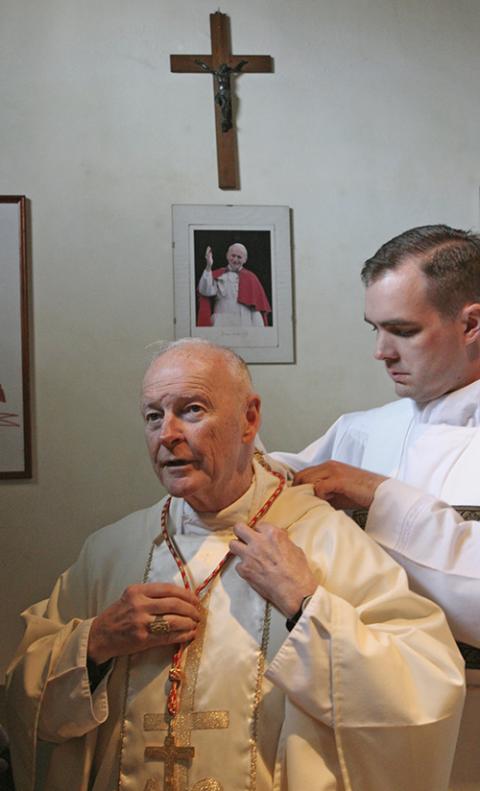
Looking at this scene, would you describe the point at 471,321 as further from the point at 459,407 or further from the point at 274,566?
the point at 274,566

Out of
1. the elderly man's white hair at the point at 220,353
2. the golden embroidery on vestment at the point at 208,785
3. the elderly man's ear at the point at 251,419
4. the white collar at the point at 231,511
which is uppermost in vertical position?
the elderly man's white hair at the point at 220,353

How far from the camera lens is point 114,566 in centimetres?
265

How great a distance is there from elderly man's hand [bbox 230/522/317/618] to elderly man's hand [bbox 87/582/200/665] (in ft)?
0.55

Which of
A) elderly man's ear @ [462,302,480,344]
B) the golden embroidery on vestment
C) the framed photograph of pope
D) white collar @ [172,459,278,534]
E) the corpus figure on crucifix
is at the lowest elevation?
the golden embroidery on vestment

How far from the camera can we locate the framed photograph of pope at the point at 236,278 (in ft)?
15.2

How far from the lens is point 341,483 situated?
278cm

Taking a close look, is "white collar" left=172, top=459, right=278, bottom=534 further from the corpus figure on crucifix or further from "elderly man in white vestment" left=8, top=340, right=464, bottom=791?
the corpus figure on crucifix

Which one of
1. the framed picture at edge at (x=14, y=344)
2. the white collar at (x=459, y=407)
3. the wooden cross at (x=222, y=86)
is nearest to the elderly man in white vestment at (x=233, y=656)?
the white collar at (x=459, y=407)

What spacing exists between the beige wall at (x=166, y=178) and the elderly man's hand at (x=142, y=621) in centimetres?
222

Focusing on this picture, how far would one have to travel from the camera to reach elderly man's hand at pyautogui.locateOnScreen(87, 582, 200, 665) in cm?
225

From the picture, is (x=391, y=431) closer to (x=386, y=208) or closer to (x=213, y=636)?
(x=213, y=636)

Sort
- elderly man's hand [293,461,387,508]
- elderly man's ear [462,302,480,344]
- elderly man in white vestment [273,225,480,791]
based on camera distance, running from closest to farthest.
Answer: elderly man in white vestment [273,225,480,791] < elderly man's hand [293,461,387,508] < elderly man's ear [462,302,480,344]

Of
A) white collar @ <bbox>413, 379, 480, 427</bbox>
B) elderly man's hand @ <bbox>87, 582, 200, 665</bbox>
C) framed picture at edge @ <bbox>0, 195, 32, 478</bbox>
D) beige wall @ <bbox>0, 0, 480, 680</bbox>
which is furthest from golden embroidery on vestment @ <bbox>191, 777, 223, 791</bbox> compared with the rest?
framed picture at edge @ <bbox>0, 195, 32, 478</bbox>

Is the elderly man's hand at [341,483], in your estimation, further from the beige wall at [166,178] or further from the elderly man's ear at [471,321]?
the beige wall at [166,178]
